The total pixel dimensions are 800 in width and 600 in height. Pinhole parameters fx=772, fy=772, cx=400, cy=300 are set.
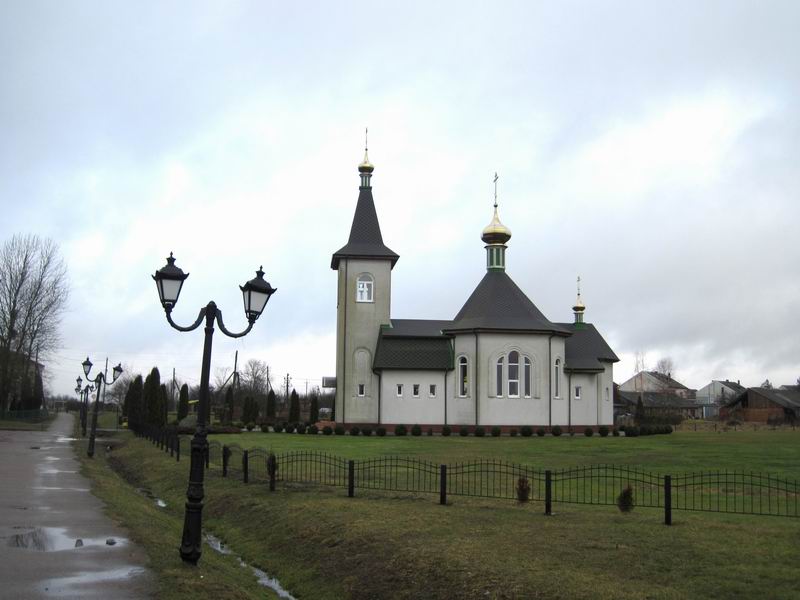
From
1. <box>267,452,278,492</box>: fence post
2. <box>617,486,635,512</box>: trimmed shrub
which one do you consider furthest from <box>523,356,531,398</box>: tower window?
<box>617,486,635,512</box>: trimmed shrub

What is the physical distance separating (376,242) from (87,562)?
111 ft

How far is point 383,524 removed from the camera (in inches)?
460

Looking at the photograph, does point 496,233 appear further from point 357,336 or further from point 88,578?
point 88,578

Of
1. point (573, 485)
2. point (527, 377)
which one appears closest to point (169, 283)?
point (573, 485)

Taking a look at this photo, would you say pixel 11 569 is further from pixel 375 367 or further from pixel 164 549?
pixel 375 367

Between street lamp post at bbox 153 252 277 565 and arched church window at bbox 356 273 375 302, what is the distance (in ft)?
105

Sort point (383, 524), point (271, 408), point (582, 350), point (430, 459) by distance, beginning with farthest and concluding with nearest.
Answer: point (271, 408) → point (582, 350) → point (430, 459) → point (383, 524)

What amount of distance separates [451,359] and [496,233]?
310 inches

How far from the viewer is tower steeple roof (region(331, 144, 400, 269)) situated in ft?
136

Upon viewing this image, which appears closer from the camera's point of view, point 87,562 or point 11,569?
point 11,569

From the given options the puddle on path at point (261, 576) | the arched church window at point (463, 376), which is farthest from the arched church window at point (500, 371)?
the puddle on path at point (261, 576)

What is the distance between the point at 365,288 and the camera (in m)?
42.0

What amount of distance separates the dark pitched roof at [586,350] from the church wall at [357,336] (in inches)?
417

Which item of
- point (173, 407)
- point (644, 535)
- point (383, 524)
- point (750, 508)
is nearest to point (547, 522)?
point (644, 535)
